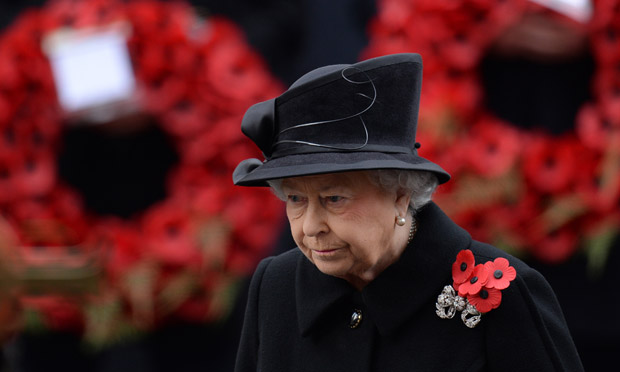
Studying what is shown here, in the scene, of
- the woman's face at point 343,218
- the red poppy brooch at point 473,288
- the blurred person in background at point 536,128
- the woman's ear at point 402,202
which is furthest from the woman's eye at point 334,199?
the blurred person in background at point 536,128

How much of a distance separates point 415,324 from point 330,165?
1.15ft

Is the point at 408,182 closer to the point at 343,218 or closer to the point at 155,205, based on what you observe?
the point at 343,218

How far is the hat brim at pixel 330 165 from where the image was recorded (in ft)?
4.63

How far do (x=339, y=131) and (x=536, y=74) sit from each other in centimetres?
202

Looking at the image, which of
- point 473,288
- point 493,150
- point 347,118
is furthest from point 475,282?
point 493,150

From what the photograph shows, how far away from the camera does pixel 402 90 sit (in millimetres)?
1526

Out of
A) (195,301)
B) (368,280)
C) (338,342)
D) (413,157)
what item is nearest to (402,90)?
(413,157)

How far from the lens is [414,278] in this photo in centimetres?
157

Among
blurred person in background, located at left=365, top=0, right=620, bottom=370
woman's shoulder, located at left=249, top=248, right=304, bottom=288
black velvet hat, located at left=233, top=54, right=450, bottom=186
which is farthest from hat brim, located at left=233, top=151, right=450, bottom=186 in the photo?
blurred person in background, located at left=365, top=0, right=620, bottom=370

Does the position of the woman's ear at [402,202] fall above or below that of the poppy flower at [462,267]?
above

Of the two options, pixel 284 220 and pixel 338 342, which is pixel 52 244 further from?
pixel 338 342

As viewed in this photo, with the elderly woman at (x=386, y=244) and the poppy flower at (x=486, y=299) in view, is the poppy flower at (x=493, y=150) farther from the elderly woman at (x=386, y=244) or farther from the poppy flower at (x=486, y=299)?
the poppy flower at (x=486, y=299)

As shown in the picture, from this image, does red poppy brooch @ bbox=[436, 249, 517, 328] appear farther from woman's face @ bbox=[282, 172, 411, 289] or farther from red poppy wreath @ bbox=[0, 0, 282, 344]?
red poppy wreath @ bbox=[0, 0, 282, 344]

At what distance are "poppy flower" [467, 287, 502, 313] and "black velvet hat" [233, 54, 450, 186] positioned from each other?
0.67 feet
